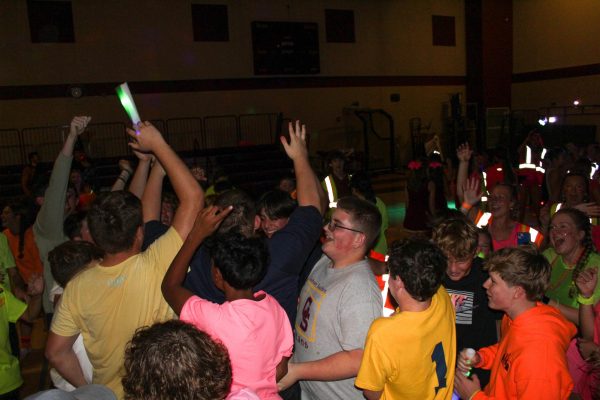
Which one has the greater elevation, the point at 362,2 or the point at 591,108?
the point at 362,2

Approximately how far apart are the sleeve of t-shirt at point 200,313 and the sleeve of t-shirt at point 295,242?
1.60 feet

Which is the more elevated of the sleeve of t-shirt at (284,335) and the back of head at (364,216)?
the back of head at (364,216)

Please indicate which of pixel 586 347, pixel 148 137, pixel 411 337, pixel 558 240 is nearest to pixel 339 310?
pixel 411 337

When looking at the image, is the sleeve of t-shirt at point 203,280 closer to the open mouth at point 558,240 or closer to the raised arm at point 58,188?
the raised arm at point 58,188

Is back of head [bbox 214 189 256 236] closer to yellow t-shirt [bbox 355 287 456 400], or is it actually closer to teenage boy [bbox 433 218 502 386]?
yellow t-shirt [bbox 355 287 456 400]

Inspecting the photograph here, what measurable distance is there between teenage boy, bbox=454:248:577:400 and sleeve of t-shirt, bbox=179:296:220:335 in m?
1.29

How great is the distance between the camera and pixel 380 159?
2098 cm

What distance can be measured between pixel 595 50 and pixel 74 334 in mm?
21391

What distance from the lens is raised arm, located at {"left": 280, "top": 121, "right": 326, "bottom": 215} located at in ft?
8.66

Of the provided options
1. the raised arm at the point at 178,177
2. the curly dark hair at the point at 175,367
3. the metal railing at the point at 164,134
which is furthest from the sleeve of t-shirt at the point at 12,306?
the metal railing at the point at 164,134

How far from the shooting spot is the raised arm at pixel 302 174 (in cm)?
264

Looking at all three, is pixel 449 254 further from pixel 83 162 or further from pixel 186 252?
pixel 83 162

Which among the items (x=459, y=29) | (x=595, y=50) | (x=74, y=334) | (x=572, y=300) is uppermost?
(x=459, y=29)

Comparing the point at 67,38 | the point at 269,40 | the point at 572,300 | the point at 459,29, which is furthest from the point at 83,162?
the point at 459,29
